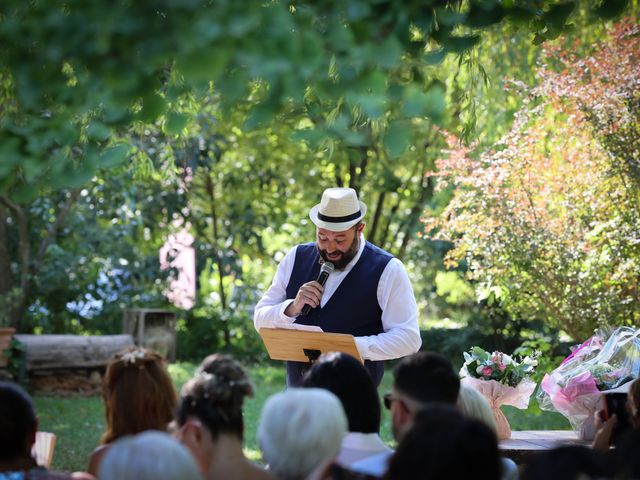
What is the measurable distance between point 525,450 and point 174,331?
8.97 meters

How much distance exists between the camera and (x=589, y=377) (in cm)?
473

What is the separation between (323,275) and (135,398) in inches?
63.4

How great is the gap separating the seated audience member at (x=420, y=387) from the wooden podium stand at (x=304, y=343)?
3.16 ft

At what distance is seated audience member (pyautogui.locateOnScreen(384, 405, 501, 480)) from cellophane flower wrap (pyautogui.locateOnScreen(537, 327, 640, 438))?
2394mm

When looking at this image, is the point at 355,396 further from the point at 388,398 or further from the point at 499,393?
the point at 499,393

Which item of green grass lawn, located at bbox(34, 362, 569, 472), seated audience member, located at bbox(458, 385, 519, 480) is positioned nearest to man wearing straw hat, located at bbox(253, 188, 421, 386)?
seated audience member, located at bbox(458, 385, 519, 480)

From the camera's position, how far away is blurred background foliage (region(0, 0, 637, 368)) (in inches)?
111

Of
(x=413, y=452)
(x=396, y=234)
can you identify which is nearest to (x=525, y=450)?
(x=413, y=452)

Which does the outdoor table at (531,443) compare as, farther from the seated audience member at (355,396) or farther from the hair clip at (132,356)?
the hair clip at (132,356)

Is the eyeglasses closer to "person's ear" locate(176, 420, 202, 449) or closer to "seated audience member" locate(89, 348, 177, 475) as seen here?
"person's ear" locate(176, 420, 202, 449)

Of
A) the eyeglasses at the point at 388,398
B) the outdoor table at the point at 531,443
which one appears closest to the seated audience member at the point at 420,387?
the eyeglasses at the point at 388,398

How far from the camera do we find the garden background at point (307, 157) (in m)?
2.91

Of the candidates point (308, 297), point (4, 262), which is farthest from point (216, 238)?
point (308, 297)

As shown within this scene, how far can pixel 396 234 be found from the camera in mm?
14570
